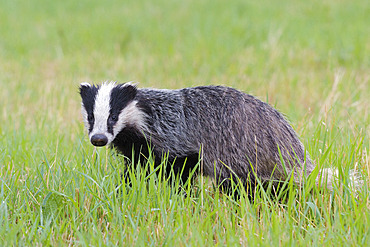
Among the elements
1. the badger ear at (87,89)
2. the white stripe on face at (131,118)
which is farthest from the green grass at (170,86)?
the badger ear at (87,89)

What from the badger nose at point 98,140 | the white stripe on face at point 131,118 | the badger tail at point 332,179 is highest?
the white stripe on face at point 131,118

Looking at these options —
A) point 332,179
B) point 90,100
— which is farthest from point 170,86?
point 332,179

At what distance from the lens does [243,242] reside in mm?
3482

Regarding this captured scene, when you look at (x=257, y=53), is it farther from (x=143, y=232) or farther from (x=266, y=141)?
(x=143, y=232)

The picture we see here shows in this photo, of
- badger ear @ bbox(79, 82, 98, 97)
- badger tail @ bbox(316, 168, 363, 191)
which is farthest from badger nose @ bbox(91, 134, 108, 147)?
badger tail @ bbox(316, 168, 363, 191)

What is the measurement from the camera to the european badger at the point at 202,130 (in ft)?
14.3

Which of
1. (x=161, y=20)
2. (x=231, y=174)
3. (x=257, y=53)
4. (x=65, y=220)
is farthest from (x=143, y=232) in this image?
(x=161, y=20)

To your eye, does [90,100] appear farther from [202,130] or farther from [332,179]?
[332,179]

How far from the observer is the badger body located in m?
4.35

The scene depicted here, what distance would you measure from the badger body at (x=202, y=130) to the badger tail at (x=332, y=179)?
18 centimetres

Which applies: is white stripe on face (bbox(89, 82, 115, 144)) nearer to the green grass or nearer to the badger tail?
the green grass

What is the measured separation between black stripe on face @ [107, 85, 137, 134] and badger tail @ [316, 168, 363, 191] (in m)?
1.72

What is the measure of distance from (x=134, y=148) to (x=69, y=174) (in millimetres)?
622

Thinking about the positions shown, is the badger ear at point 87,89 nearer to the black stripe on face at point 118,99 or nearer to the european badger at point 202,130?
the european badger at point 202,130
